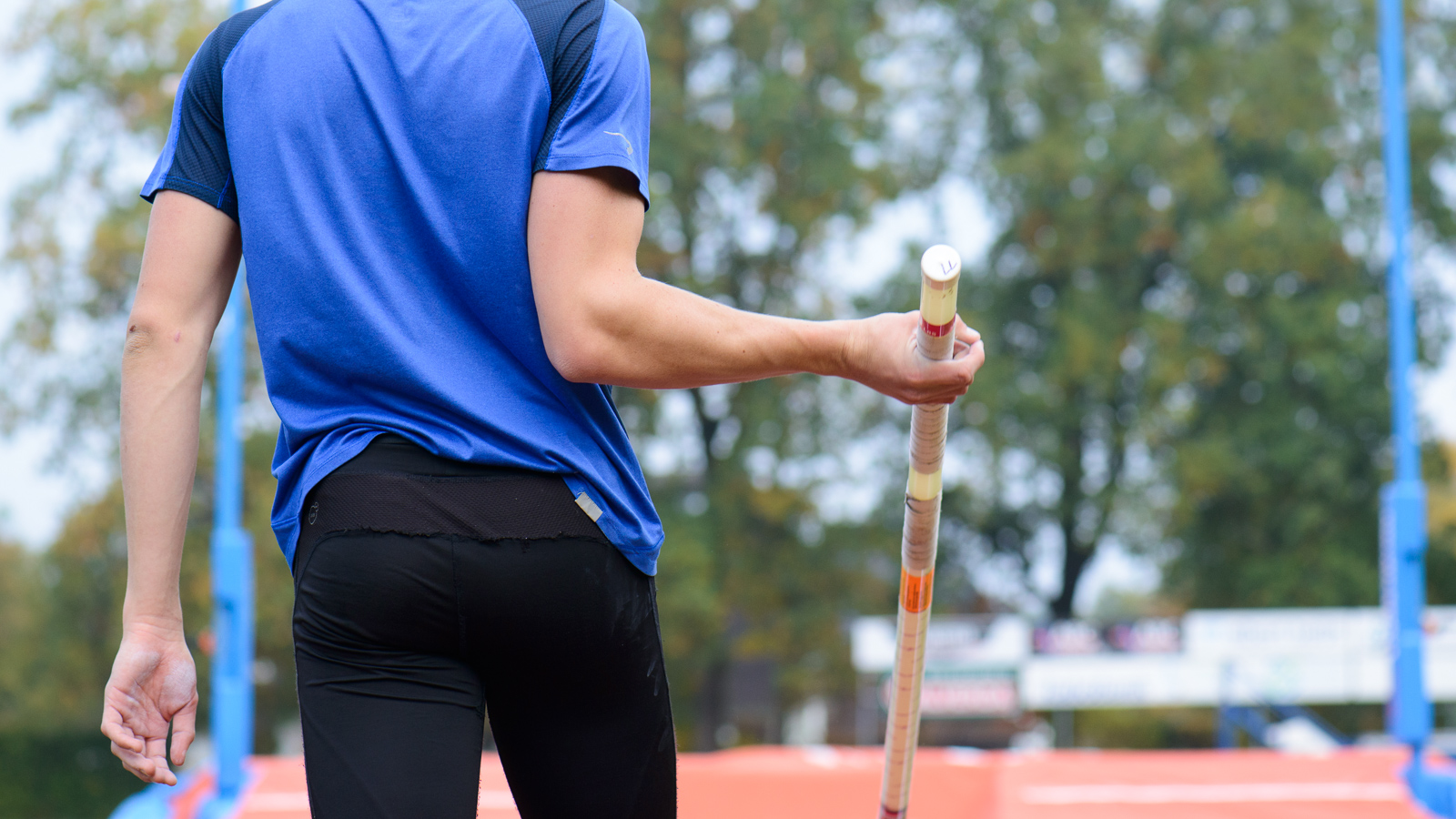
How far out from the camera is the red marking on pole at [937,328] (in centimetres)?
116

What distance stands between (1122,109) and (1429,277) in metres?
5.48

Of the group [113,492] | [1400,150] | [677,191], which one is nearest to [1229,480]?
[677,191]

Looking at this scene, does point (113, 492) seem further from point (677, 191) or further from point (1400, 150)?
point (1400, 150)

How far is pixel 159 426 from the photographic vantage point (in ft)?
4.27

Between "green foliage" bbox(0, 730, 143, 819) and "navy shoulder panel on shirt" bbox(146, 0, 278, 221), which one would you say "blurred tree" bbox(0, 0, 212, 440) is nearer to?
"green foliage" bbox(0, 730, 143, 819)

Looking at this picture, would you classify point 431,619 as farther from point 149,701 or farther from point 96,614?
point 96,614

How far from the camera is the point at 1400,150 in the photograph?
567 cm

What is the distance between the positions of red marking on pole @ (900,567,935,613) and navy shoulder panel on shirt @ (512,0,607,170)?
0.81 meters

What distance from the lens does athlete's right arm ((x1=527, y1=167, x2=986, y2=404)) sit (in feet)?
3.85

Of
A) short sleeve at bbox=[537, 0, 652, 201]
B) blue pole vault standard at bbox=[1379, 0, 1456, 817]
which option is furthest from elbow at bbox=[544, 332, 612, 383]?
blue pole vault standard at bbox=[1379, 0, 1456, 817]

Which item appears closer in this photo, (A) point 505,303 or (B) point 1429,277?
(A) point 505,303

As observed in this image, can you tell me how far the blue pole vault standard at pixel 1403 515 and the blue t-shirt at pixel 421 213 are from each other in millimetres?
4553

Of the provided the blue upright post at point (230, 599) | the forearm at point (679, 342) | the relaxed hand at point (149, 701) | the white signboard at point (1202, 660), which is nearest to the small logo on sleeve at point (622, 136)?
the forearm at point (679, 342)

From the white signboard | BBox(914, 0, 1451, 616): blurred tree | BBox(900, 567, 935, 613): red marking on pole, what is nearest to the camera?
BBox(900, 567, 935, 613): red marking on pole
